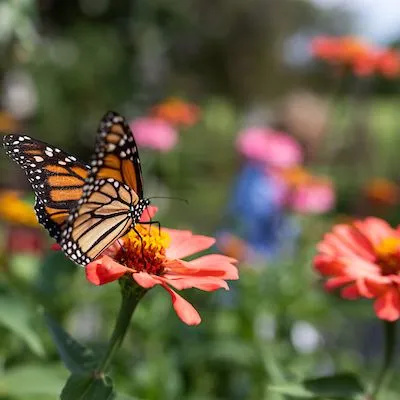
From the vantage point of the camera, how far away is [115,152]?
76 cm

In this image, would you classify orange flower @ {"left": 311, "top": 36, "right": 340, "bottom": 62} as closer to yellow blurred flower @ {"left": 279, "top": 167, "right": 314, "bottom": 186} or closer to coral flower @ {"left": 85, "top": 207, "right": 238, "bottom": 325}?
yellow blurred flower @ {"left": 279, "top": 167, "right": 314, "bottom": 186}

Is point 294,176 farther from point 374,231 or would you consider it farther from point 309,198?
point 374,231

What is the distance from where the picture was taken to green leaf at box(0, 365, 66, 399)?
92 cm

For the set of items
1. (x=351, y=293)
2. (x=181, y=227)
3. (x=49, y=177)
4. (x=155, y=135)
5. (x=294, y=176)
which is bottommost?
(x=181, y=227)

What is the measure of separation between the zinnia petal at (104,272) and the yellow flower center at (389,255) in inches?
12.8

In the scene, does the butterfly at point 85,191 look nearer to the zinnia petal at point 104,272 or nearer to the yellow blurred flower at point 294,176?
the zinnia petal at point 104,272

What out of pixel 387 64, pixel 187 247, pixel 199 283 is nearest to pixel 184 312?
pixel 199 283

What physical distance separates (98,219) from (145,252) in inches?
3.3

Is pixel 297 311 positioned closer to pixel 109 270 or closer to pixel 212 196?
pixel 109 270

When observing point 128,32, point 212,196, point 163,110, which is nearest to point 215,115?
point 128,32

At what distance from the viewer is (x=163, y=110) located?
2309 millimetres

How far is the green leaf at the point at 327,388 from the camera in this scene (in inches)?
29.7

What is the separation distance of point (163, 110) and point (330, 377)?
1599mm

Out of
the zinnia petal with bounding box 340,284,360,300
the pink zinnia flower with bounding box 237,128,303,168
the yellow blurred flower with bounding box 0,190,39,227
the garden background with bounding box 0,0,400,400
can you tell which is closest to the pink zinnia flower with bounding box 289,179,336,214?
the garden background with bounding box 0,0,400,400
